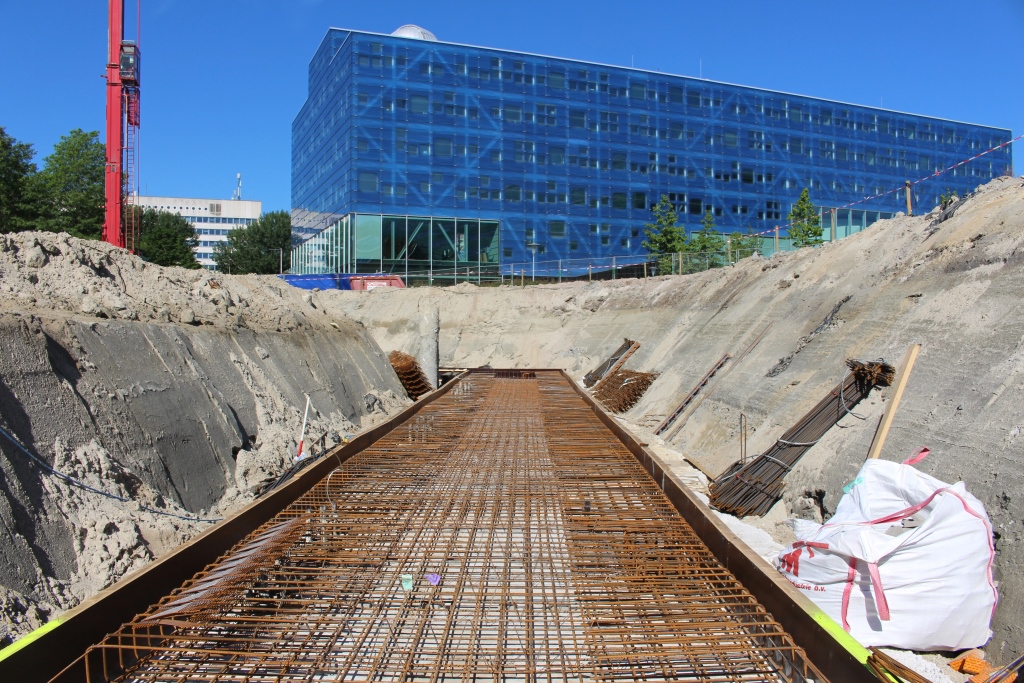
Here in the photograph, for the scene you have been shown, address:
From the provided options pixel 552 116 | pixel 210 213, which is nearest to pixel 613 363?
pixel 552 116

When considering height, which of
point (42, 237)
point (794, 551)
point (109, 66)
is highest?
point (109, 66)

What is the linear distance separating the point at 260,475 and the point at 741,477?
626 centimetres

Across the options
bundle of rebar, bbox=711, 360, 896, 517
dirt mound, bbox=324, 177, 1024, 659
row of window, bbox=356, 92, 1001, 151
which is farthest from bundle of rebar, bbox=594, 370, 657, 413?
row of window, bbox=356, 92, 1001, 151

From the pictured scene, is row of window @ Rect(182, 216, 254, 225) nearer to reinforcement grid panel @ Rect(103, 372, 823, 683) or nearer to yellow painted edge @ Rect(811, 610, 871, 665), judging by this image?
reinforcement grid panel @ Rect(103, 372, 823, 683)

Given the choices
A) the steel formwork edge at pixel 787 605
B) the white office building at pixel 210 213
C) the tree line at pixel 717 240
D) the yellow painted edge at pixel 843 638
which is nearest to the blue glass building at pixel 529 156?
the tree line at pixel 717 240

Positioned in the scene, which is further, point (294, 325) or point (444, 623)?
point (294, 325)

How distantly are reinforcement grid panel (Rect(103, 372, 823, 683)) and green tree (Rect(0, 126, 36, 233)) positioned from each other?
32.5 m

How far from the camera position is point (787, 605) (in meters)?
4.17

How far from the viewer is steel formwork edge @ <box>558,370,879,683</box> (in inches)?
141

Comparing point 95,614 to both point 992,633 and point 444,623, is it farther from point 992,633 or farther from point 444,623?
point 992,633

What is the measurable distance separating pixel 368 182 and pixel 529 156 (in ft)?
37.3

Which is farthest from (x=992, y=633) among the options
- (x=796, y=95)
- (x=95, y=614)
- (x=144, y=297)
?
(x=796, y=95)

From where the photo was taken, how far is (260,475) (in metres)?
8.99

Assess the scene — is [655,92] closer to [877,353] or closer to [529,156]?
[529,156]
